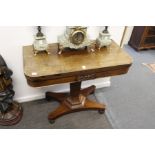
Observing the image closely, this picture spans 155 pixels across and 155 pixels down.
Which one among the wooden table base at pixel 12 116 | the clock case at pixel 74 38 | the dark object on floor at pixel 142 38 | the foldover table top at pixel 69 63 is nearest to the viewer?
the foldover table top at pixel 69 63

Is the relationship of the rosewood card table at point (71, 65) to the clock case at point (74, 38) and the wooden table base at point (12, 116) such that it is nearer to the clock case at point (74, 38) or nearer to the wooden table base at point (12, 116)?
the clock case at point (74, 38)

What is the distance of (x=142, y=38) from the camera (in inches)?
118

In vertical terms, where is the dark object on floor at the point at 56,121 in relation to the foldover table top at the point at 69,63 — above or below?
below

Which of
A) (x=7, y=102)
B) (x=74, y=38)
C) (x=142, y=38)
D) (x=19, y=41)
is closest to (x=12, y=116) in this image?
(x=7, y=102)

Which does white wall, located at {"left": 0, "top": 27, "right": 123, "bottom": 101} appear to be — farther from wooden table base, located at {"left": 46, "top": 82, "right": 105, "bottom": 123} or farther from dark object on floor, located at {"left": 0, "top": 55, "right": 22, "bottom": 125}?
wooden table base, located at {"left": 46, "top": 82, "right": 105, "bottom": 123}

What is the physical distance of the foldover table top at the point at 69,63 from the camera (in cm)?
121

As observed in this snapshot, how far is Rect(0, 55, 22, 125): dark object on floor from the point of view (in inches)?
56.1

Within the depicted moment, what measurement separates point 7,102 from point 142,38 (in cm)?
244

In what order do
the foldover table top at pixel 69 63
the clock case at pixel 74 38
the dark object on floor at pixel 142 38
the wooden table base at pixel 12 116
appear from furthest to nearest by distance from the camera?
the dark object on floor at pixel 142 38 < the wooden table base at pixel 12 116 < the clock case at pixel 74 38 < the foldover table top at pixel 69 63

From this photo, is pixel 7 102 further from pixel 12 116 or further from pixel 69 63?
pixel 69 63

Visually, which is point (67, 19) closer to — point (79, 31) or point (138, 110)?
point (79, 31)

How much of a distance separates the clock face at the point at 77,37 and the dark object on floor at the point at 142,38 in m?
1.94

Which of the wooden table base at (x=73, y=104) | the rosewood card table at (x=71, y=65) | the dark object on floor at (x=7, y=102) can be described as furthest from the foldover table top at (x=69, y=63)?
the wooden table base at (x=73, y=104)

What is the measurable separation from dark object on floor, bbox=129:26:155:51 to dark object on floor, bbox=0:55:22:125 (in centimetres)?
231
